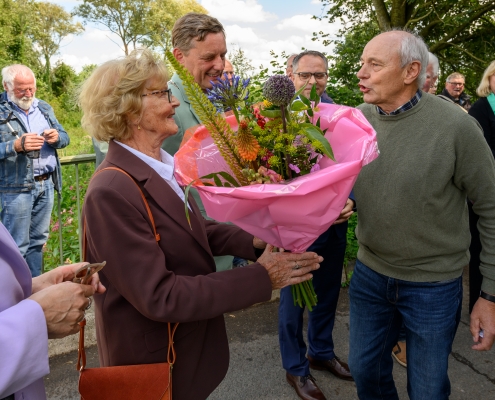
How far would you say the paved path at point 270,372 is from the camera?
3027mm

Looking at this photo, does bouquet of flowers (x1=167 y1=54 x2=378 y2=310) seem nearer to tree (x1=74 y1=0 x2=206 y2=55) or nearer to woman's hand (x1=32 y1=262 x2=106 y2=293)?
woman's hand (x1=32 y1=262 x2=106 y2=293)

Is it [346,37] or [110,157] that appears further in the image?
[346,37]

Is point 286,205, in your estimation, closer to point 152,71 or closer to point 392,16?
point 152,71

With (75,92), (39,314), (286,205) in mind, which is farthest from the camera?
(75,92)

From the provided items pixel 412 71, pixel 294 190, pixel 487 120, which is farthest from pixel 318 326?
pixel 487 120

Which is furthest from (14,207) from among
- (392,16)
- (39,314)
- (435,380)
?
(392,16)

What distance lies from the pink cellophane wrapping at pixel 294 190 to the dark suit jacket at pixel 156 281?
172 millimetres

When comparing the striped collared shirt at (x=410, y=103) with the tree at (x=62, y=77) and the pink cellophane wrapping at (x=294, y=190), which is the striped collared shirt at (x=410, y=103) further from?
the tree at (x=62, y=77)

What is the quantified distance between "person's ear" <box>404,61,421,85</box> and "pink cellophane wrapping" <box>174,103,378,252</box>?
2.00ft

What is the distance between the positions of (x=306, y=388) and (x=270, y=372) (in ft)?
1.30

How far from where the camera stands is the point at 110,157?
5.69 ft

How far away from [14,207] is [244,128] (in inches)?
150

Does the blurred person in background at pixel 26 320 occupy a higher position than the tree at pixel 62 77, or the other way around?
the tree at pixel 62 77

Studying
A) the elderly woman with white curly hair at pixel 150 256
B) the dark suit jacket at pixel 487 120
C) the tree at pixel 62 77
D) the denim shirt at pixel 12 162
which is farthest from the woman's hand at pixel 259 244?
the tree at pixel 62 77
